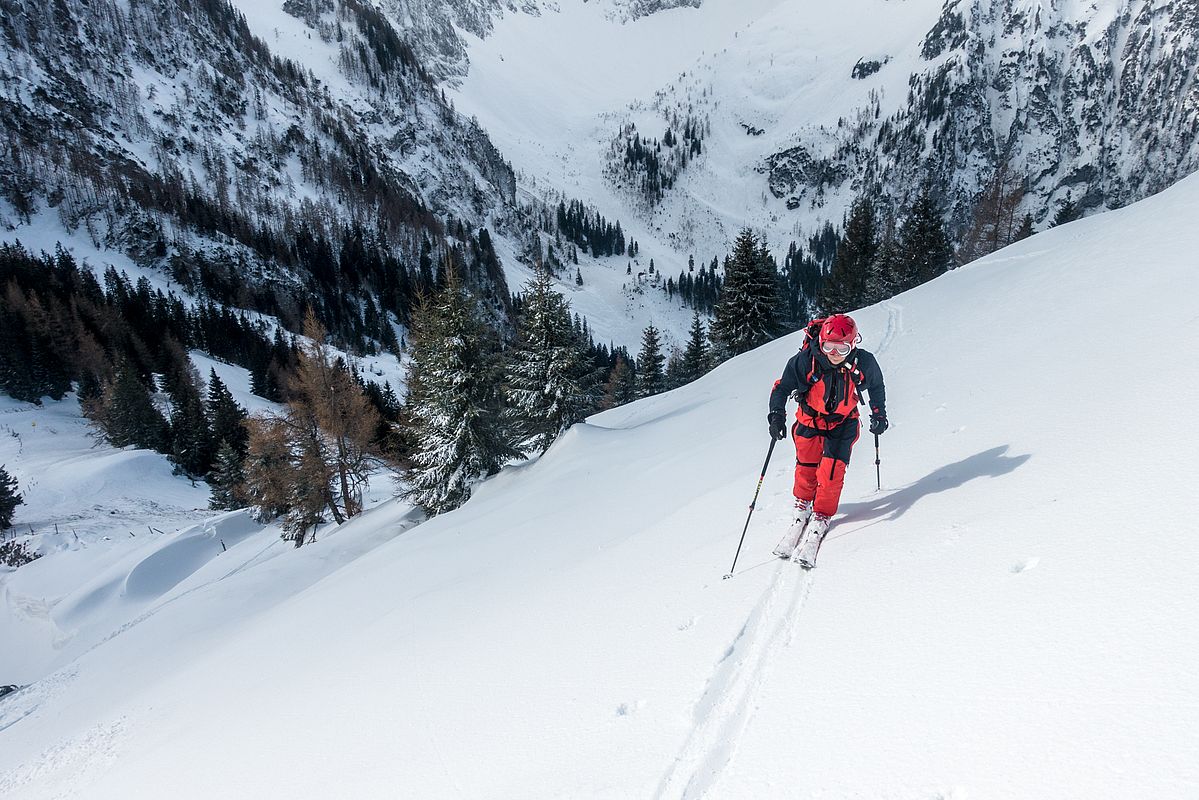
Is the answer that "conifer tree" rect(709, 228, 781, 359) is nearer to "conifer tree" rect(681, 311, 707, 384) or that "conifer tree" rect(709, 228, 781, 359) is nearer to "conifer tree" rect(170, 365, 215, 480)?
"conifer tree" rect(681, 311, 707, 384)

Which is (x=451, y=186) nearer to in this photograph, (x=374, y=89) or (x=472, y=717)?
(x=374, y=89)

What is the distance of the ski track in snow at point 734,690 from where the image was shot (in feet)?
9.00

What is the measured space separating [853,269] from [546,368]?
102 feet

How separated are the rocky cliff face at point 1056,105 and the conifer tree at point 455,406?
176 metres

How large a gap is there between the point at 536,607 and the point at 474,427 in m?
14.8

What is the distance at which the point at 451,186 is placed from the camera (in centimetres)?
13138

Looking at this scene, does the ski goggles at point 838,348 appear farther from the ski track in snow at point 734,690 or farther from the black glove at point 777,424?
the ski track in snow at point 734,690

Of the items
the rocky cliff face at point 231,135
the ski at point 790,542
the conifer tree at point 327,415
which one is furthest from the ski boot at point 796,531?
the rocky cliff face at point 231,135

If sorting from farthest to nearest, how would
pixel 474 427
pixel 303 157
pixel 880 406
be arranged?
pixel 303 157
pixel 474 427
pixel 880 406

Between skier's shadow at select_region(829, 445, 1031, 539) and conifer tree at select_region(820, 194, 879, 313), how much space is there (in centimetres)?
Result: 3696

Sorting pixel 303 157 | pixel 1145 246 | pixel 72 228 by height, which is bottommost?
pixel 1145 246

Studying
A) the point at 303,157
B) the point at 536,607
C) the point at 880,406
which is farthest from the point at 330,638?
the point at 303,157

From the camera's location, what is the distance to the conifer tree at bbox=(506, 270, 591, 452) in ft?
67.6

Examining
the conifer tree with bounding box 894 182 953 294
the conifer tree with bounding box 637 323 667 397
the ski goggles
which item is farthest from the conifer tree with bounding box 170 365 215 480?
the conifer tree with bounding box 894 182 953 294
